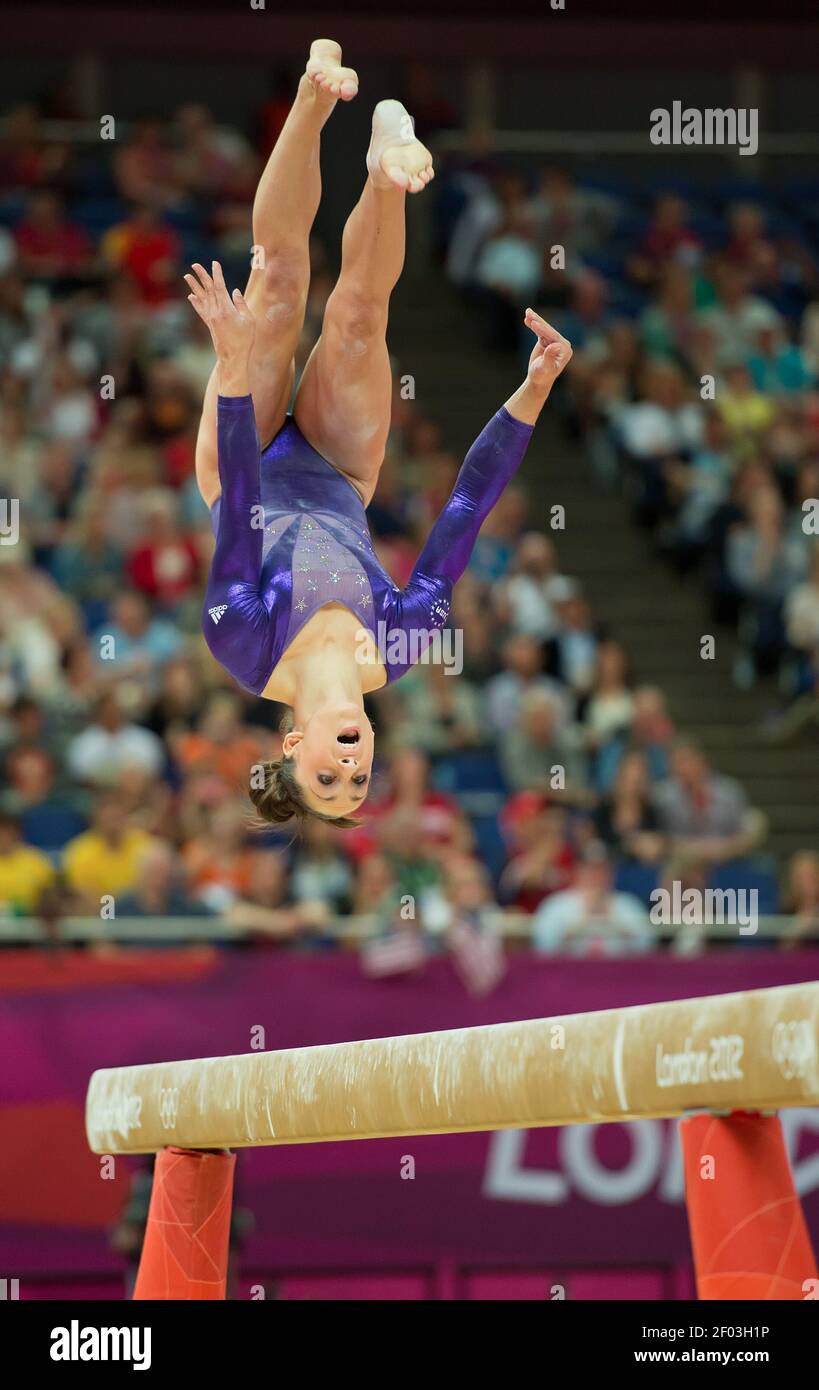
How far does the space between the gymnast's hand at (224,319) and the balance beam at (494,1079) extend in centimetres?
158

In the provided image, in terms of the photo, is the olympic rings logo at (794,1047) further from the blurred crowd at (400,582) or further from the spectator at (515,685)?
the spectator at (515,685)

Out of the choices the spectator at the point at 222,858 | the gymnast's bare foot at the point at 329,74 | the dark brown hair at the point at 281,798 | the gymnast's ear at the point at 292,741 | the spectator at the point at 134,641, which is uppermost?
the spectator at the point at 134,641

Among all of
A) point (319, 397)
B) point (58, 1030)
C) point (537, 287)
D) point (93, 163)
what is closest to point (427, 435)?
point (537, 287)

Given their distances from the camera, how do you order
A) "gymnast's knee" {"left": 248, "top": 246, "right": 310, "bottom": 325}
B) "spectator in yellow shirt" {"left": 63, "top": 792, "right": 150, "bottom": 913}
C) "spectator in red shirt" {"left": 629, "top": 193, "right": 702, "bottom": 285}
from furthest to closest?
"spectator in red shirt" {"left": 629, "top": 193, "right": 702, "bottom": 285} < "spectator in yellow shirt" {"left": 63, "top": 792, "right": 150, "bottom": 913} < "gymnast's knee" {"left": 248, "top": 246, "right": 310, "bottom": 325}

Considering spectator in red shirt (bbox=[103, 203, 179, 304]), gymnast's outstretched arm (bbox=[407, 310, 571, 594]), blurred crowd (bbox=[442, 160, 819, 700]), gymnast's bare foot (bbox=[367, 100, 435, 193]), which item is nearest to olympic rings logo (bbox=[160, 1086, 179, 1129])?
gymnast's outstretched arm (bbox=[407, 310, 571, 594])

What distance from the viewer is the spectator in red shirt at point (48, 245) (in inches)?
454

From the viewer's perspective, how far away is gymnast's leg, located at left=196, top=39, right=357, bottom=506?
5477 millimetres

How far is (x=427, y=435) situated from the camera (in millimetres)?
11062

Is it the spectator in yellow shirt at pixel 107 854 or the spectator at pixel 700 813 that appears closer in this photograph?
the spectator in yellow shirt at pixel 107 854

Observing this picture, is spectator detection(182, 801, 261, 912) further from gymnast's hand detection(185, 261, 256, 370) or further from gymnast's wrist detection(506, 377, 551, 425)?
gymnast's hand detection(185, 261, 256, 370)

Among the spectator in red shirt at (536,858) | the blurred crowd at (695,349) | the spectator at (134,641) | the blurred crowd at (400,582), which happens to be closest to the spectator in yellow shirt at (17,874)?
the blurred crowd at (400,582)

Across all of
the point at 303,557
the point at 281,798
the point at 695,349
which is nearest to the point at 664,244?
the point at 695,349

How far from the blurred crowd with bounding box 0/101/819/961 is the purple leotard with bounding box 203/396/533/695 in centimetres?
173
